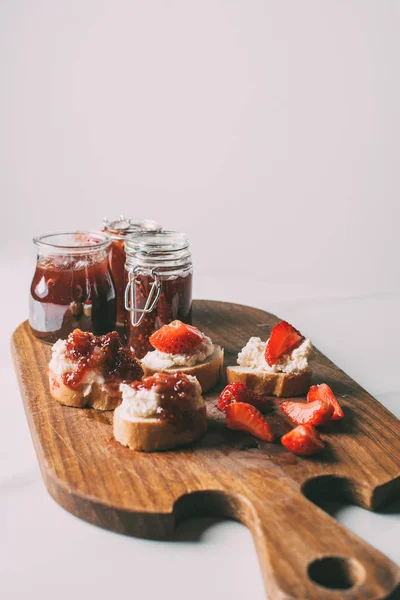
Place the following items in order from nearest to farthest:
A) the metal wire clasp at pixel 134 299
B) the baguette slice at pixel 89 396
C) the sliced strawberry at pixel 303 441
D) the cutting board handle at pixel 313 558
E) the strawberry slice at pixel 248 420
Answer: the cutting board handle at pixel 313 558
the sliced strawberry at pixel 303 441
the strawberry slice at pixel 248 420
the baguette slice at pixel 89 396
the metal wire clasp at pixel 134 299

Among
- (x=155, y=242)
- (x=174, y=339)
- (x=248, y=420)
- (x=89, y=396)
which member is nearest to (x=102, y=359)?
(x=89, y=396)

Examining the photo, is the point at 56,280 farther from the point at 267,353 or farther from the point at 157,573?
the point at 157,573

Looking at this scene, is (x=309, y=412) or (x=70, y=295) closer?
(x=309, y=412)

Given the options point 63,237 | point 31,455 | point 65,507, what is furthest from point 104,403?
point 63,237

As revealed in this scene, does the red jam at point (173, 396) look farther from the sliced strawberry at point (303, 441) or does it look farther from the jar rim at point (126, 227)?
the jar rim at point (126, 227)

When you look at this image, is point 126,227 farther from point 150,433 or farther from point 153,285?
point 150,433

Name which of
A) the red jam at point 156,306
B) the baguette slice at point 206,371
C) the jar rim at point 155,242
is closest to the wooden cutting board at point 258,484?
the baguette slice at point 206,371

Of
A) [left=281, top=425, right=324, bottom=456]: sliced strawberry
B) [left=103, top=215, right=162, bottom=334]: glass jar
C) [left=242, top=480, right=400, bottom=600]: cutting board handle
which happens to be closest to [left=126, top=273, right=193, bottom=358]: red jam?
[left=103, top=215, right=162, bottom=334]: glass jar
